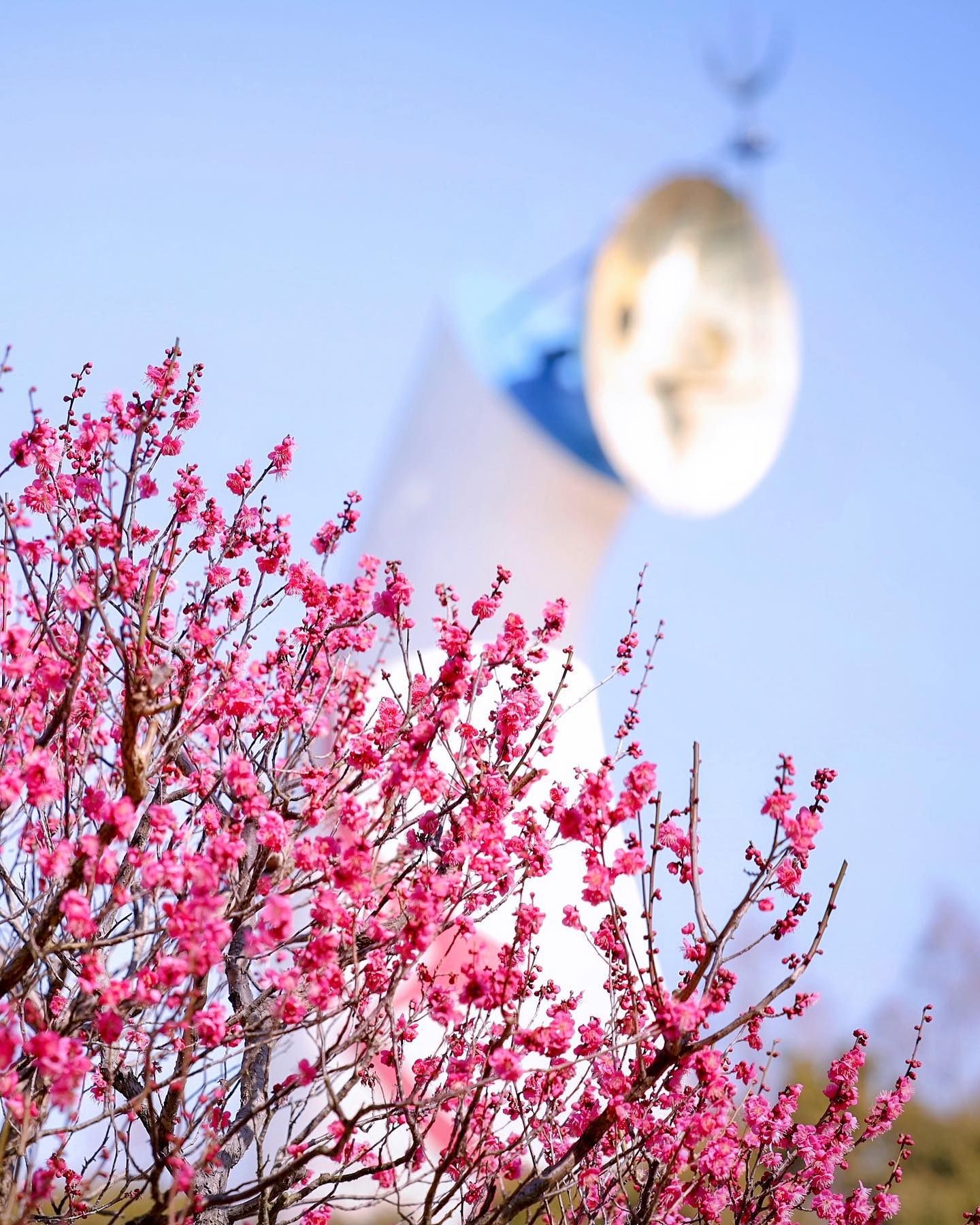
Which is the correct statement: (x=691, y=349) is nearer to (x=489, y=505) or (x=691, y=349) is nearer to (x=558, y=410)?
(x=558, y=410)

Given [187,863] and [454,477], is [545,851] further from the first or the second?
[454,477]

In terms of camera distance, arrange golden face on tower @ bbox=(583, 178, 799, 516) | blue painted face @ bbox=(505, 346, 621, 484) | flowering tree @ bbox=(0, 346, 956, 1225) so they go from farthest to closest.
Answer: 1. blue painted face @ bbox=(505, 346, 621, 484)
2. golden face on tower @ bbox=(583, 178, 799, 516)
3. flowering tree @ bbox=(0, 346, 956, 1225)

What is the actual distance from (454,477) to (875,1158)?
8508 mm

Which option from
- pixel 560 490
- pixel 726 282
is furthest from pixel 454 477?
pixel 726 282

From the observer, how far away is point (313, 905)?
11.0 feet

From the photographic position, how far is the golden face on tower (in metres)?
12.6

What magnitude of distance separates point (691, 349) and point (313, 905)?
34.2ft

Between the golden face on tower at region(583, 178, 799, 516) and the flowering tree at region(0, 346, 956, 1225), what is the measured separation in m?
8.68

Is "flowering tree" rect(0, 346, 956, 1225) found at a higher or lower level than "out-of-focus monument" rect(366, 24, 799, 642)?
lower

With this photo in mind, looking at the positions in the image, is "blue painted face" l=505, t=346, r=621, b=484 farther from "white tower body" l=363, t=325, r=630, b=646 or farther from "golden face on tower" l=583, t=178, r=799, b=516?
"golden face on tower" l=583, t=178, r=799, b=516

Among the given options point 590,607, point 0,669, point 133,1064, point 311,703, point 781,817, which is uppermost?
point 590,607

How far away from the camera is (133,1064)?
12.5 ft

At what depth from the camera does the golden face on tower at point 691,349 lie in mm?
12609

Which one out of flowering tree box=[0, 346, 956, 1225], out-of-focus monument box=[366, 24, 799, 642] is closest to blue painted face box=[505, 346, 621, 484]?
out-of-focus monument box=[366, 24, 799, 642]
